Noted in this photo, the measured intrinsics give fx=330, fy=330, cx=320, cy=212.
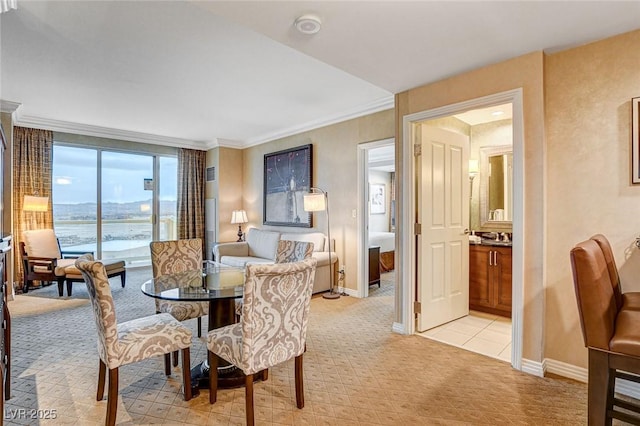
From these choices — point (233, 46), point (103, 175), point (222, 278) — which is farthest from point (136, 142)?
point (222, 278)

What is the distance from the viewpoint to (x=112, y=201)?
6.32 m

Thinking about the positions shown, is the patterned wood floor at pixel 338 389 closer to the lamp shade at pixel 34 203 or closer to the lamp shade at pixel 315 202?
the lamp shade at pixel 315 202

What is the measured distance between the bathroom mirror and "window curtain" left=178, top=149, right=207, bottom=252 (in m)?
5.49

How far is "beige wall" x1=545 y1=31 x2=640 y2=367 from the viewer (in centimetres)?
217

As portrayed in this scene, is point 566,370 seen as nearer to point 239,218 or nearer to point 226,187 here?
point 239,218

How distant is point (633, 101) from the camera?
2131 mm

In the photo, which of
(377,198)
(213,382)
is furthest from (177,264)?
(377,198)

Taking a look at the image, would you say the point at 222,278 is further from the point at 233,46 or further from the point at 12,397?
the point at 233,46

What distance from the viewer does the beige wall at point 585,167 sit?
7.11 ft

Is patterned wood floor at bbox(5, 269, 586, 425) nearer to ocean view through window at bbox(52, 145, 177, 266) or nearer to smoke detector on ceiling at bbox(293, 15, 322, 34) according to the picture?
smoke detector on ceiling at bbox(293, 15, 322, 34)

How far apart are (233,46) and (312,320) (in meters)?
2.81

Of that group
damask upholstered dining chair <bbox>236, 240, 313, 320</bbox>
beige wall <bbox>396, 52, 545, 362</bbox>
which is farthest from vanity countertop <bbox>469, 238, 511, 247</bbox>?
damask upholstered dining chair <bbox>236, 240, 313, 320</bbox>

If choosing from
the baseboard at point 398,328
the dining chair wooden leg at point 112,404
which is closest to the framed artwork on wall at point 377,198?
the baseboard at point 398,328

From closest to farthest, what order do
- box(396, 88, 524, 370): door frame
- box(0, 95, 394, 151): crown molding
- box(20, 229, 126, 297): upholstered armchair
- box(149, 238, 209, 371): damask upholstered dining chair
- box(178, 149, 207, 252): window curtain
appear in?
box(396, 88, 524, 370): door frame → box(149, 238, 209, 371): damask upholstered dining chair → box(0, 95, 394, 151): crown molding → box(20, 229, 126, 297): upholstered armchair → box(178, 149, 207, 252): window curtain
